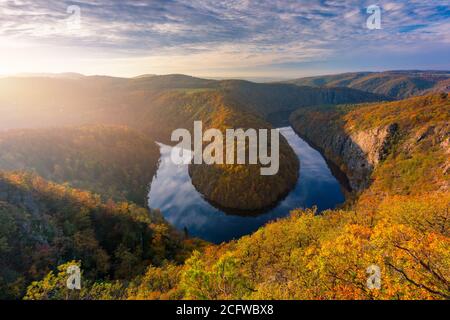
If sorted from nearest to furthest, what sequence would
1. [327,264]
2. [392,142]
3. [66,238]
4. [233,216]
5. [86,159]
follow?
1. [327,264]
2. [66,238]
3. [233,216]
4. [392,142]
5. [86,159]

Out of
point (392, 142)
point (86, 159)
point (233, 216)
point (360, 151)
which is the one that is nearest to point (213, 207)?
point (233, 216)

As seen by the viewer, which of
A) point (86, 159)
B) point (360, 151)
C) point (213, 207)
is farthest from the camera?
point (360, 151)

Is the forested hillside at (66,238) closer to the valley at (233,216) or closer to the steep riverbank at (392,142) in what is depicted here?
the valley at (233,216)

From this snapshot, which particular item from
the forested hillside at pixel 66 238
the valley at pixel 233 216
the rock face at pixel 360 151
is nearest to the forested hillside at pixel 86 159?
the valley at pixel 233 216

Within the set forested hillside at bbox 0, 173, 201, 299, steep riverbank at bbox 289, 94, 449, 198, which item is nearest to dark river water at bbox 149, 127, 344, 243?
steep riverbank at bbox 289, 94, 449, 198

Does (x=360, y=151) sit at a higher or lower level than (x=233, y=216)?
higher

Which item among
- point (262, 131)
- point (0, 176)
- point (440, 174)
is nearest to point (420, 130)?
point (440, 174)

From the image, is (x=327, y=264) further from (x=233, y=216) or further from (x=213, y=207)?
(x=213, y=207)

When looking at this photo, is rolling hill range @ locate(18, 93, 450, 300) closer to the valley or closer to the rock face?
the valley

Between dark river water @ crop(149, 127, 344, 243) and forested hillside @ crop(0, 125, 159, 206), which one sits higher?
forested hillside @ crop(0, 125, 159, 206)
